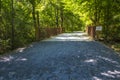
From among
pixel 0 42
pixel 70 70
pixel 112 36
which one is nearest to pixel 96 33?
pixel 112 36

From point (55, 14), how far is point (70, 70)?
35057 millimetres

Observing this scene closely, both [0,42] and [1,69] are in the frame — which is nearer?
[1,69]

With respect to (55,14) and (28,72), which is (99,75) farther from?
(55,14)

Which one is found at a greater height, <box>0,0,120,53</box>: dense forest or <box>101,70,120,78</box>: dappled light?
<box>0,0,120,53</box>: dense forest

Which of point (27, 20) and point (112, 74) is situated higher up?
point (27, 20)

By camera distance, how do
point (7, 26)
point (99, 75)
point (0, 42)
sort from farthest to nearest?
point (7, 26), point (0, 42), point (99, 75)

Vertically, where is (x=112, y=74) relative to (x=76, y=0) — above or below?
below

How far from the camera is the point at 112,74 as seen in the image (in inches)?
289

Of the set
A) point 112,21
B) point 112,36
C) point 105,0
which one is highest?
point 105,0

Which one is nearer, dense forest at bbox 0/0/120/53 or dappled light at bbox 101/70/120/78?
dappled light at bbox 101/70/120/78

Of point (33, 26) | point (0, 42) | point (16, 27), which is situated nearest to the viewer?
point (0, 42)

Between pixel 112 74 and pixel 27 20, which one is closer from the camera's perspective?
pixel 112 74

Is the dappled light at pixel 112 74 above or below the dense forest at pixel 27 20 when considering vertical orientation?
below

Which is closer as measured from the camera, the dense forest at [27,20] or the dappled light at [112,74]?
the dappled light at [112,74]
